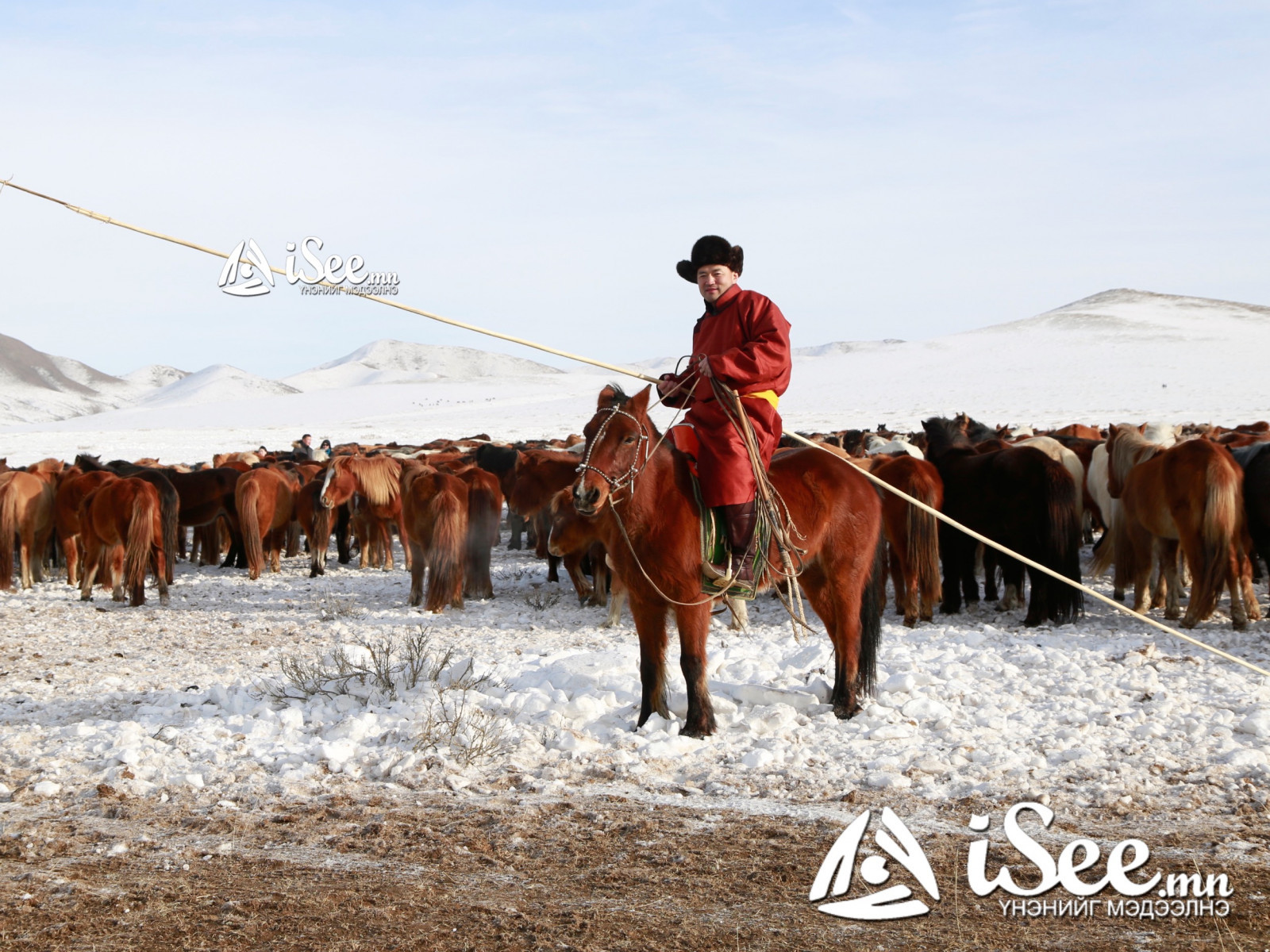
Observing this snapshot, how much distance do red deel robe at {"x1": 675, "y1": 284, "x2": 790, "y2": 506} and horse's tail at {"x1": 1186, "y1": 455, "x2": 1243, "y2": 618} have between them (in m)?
5.37

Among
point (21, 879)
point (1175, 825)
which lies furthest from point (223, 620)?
point (1175, 825)

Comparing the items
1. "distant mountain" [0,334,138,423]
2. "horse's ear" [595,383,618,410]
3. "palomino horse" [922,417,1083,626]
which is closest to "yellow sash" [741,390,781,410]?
"horse's ear" [595,383,618,410]

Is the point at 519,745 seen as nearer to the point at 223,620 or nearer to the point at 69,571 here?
the point at 223,620

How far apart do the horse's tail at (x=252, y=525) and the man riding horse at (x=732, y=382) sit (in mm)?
10122

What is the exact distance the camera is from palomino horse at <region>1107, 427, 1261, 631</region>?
9.23 m

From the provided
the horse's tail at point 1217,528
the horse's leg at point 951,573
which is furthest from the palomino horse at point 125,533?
the horse's tail at point 1217,528

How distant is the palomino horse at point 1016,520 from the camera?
10.0m

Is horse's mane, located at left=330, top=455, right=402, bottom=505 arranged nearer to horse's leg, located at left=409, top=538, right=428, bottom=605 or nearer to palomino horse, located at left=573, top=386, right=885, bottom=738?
horse's leg, located at left=409, top=538, right=428, bottom=605

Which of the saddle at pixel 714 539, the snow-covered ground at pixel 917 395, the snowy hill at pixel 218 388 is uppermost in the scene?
the snowy hill at pixel 218 388

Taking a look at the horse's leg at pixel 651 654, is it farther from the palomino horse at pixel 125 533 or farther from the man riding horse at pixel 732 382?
the palomino horse at pixel 125 533

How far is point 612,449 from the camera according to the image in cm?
571

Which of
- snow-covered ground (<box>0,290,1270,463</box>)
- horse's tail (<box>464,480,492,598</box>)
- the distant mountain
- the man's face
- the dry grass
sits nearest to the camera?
the dry grass

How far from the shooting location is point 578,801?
5121mm

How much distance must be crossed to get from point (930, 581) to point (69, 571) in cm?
1142
